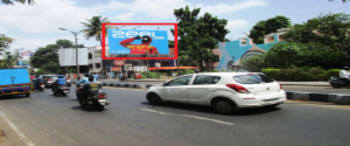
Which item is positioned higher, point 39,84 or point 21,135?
point 39,84

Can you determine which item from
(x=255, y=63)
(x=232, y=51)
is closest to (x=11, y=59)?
(x=232, y=51)

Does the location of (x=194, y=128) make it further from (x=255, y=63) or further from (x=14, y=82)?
(x=255, y=63)

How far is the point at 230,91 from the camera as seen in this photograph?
23.7ft

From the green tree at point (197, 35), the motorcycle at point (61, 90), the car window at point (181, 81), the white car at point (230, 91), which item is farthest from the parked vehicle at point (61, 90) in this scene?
the green tree at point (197, 35)

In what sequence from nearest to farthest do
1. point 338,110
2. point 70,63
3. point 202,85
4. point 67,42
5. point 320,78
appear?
point 338,110 → point 202,85 → point 320,78 → point 70,63 → point 67,42

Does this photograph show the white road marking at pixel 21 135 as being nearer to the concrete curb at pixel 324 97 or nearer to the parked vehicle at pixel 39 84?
the concrete curb at pixel 324 97

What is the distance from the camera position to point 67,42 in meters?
84.5

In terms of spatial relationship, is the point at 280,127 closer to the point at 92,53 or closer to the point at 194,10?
the point at 194,10

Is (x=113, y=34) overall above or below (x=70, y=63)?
above

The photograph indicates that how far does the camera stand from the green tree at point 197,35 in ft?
164

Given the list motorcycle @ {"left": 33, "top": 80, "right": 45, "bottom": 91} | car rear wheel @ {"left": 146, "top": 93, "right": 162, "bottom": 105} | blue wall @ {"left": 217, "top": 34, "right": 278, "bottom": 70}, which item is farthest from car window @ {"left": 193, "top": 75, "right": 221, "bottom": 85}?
blue wall @ {"left": 217, "top": 34, "right": 278, "bottom": 70}

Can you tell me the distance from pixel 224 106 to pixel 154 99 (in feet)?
11.4

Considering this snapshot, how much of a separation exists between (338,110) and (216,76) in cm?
364

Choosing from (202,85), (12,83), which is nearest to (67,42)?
(12,83)
